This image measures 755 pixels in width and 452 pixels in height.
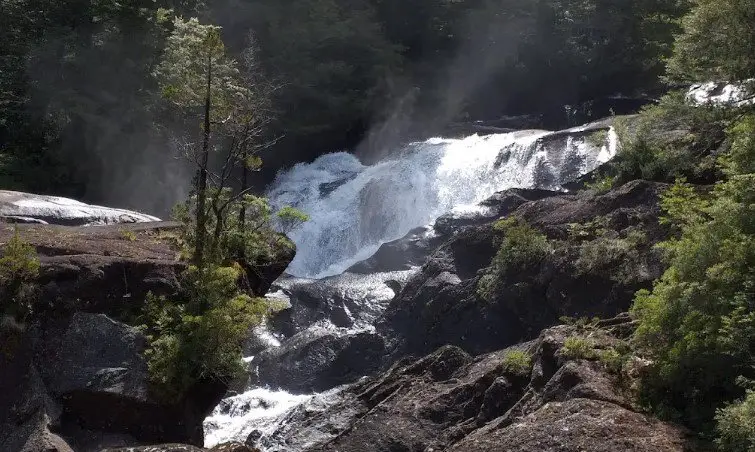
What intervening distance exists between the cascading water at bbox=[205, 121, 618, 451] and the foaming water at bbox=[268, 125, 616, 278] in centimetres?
3

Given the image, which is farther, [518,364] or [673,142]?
[673,142]

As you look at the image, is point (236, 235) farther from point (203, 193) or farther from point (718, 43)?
point (718, 43)

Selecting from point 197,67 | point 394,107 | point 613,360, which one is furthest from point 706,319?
point 394,107

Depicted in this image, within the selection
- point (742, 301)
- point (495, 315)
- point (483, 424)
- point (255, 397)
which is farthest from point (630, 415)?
point (255, 397)

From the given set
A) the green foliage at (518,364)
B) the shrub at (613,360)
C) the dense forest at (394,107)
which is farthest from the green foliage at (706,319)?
the green foliage at (518,364)

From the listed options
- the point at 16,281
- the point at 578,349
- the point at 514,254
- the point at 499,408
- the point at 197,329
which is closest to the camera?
the point at 578,349

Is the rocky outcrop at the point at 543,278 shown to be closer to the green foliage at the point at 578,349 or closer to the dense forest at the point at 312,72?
the green foliage at the point at 578,349

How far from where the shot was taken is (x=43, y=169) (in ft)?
79.1

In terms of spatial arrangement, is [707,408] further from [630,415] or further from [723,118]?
[723,118]

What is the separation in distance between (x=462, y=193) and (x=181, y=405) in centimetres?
1424

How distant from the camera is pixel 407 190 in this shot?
23.6m

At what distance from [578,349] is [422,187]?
50.2 ft

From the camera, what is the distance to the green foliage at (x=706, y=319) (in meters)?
6.63

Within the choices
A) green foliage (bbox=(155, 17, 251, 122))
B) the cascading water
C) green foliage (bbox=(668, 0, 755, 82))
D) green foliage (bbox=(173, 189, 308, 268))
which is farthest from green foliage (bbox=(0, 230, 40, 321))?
green foliage (bbox=(668, 0, 755, 82))
